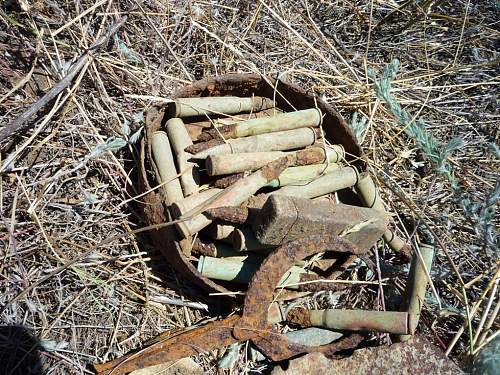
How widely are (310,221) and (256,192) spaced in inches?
17.7

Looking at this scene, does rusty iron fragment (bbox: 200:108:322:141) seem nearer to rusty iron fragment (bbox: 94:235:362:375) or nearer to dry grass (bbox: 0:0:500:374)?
dry grass (bbox: 0:0:500:374)

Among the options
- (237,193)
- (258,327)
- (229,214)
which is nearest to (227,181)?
(237,193)

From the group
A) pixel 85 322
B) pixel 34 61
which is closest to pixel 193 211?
pixel 85 322

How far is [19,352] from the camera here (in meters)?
2.29

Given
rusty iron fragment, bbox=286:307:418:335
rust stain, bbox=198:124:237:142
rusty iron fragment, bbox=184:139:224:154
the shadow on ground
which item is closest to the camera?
the shadow on ground

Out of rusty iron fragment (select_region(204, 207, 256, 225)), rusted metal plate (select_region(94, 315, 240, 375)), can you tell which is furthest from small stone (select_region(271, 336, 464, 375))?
rusty iron fragment (select_region(204, 207, 256, 225))

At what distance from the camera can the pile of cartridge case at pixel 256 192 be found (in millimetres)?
2381

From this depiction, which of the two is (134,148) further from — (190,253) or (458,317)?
(458,317)

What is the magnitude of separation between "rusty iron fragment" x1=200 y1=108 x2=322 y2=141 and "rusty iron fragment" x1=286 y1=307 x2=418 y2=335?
86cm

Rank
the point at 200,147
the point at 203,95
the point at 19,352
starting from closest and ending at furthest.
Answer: the point at 19,352 < the point at 200,147 < the point at 203,95

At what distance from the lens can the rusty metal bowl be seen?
2.40m

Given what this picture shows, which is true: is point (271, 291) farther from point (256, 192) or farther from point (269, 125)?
point (269, 125)

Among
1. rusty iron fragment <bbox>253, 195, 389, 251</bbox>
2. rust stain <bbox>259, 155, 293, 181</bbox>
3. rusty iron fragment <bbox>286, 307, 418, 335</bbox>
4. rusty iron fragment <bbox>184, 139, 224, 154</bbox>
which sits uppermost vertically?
rusty iron fragment <bbox>184, 139, 224, 154</bbox>

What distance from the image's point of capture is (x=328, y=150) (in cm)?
287
